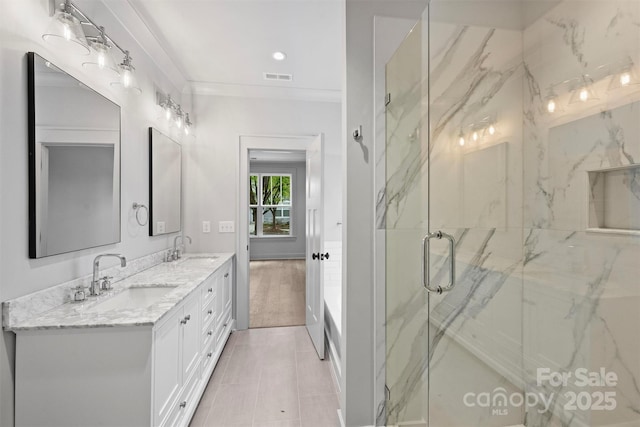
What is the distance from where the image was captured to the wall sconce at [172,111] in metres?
2.57

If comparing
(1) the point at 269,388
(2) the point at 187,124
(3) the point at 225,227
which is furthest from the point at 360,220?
(2) the point at 187,124

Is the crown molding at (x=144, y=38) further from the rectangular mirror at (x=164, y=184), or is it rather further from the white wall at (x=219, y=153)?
the rectangular mirror at (x=164, y=184)

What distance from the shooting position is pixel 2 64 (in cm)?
119

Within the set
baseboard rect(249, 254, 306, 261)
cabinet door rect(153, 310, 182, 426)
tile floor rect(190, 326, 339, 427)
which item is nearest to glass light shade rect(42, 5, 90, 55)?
cabinet door rect(153, 310, 182, 426)

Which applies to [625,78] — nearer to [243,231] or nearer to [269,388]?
[269,388]

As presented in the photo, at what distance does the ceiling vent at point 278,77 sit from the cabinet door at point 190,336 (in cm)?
225

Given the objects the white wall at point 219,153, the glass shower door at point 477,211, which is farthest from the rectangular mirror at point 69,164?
the glass shower door at point 477,211

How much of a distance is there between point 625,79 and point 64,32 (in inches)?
101

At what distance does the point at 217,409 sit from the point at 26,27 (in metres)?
2.34

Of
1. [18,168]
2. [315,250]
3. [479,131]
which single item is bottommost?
[315,250]

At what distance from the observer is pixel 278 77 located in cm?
300

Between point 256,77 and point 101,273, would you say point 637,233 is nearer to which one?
point 101,273

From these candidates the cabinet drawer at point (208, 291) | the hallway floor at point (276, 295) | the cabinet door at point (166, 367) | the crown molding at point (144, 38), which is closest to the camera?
the cabinet door at point (166, 367)

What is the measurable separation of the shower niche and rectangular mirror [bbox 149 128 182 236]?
2.86 meters
